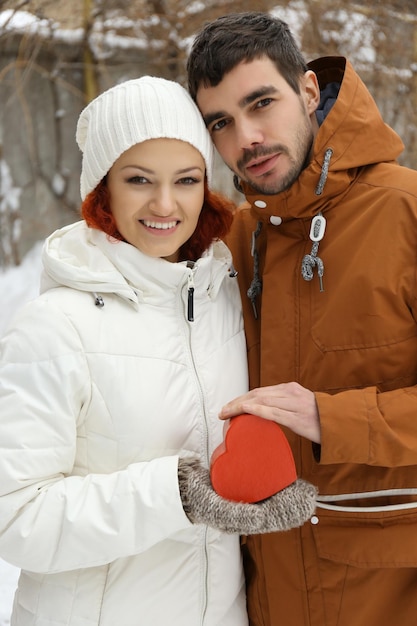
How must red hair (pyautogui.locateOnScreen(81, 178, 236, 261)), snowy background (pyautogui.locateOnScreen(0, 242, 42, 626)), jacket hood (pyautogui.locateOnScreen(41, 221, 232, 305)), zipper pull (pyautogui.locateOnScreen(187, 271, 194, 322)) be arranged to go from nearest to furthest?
1. jacket hood (pyautogui.locateOnScreen(41, 221, 232, 305))
2. zipper pull (pyautogui.locateOnScreen(187, 271, 194, 322))
3. red hair (pyautogui.locateOnScreen(81, 178, 236, 261))
4. snowy background (pyautogui.locateOnScreen(0, 242, 42, 626))

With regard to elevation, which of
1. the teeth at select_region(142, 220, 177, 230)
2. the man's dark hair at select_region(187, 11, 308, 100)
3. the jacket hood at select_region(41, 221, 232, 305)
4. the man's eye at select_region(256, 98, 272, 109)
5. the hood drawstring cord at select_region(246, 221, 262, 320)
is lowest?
the hood drawstring cord at select_region(246, 221, 262, 320)

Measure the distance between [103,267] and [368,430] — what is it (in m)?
0.79

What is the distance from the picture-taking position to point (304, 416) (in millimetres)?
1706

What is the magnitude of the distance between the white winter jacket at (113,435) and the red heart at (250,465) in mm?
115

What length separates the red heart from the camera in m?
1.59

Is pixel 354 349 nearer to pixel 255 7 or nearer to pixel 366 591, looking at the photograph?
pixel 366 591

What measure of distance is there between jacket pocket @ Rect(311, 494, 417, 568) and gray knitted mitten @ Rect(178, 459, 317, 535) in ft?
0.97

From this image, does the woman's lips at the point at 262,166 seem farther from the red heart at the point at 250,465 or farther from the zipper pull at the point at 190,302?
the red heart at the point at 250,465

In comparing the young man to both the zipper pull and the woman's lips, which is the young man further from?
the zipper pull

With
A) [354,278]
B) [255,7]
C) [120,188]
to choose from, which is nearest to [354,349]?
[354,278]

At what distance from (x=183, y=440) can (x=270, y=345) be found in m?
0.38

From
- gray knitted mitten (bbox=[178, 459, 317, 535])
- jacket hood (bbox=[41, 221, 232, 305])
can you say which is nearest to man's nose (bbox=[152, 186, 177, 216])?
jacket hood (bbox=[41, 221, 232, 305])

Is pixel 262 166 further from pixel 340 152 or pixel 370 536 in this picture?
pixel 370 536

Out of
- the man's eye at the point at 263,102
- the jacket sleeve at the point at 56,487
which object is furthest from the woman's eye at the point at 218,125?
the jacket sleeve at the point at 56,487
